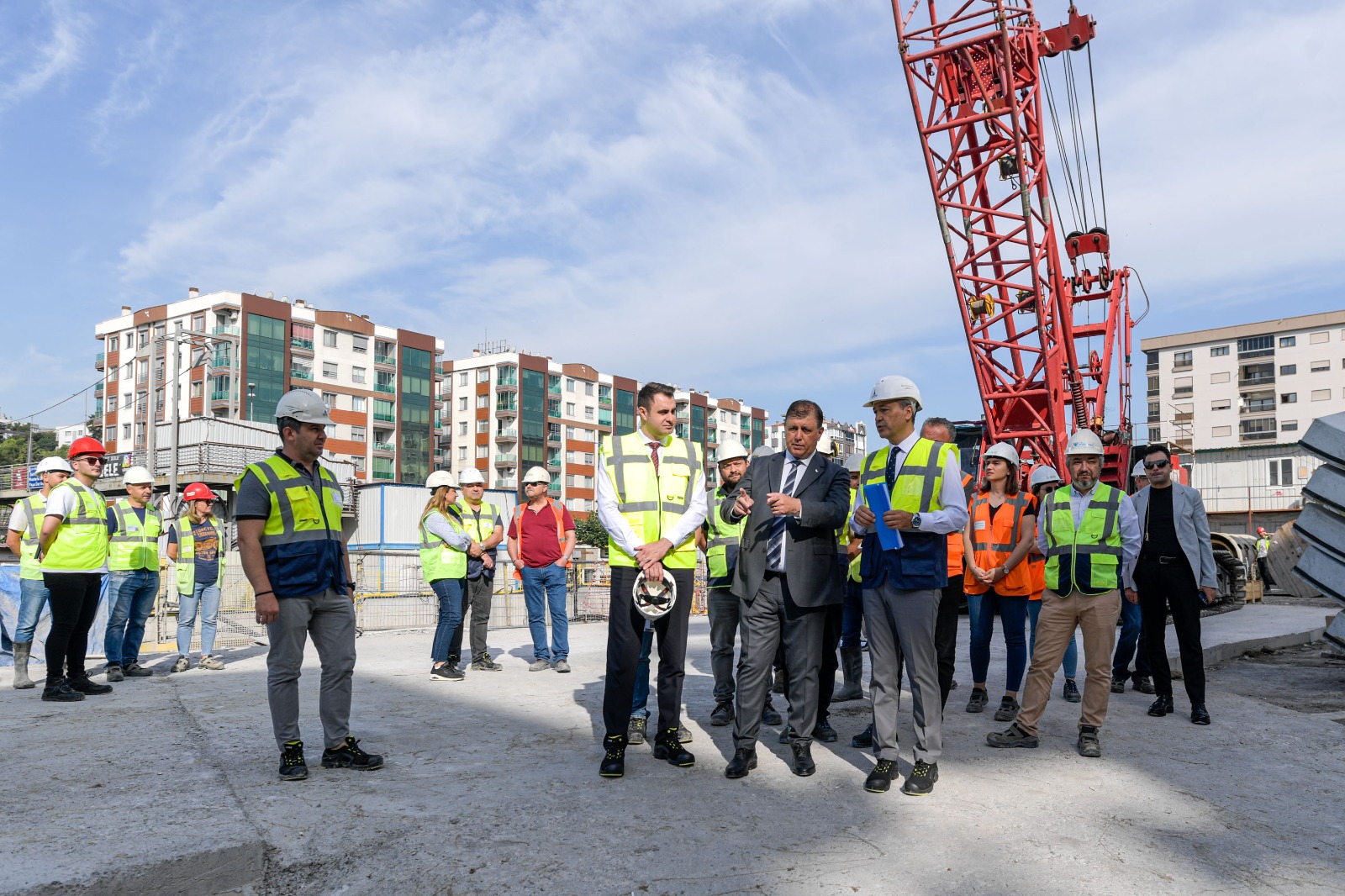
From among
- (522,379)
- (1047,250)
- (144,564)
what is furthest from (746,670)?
(522,379)

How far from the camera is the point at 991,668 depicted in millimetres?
8859

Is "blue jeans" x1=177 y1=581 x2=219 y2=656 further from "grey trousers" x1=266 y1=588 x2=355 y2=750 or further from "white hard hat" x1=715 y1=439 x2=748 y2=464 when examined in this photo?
"white hard hat" x1=715 y1=439 x2=748 y2=464

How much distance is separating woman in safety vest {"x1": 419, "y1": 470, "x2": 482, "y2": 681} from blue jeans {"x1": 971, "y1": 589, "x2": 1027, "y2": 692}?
14.0ft

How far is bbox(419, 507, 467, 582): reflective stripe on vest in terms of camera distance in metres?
8.11

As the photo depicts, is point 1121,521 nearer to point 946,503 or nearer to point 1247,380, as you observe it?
point 946,503

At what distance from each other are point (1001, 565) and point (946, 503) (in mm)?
2090

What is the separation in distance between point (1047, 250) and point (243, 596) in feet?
53.8

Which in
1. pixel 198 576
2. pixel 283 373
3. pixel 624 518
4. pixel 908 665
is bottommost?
pixel 198 576

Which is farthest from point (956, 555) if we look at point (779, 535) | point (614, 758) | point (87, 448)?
point (87, 448)

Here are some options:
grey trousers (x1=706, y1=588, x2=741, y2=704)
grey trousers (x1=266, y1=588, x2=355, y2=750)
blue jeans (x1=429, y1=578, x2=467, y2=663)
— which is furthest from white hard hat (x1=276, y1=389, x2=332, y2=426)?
blue jeans (x1=429, y1=578, x2=467, y2=663)

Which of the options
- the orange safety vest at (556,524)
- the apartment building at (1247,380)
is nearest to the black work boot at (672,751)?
the orange safety vest at (556,524)

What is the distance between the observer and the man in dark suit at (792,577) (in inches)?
186

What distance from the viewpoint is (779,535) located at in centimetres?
481

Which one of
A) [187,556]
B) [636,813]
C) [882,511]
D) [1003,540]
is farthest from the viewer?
[187,556]
